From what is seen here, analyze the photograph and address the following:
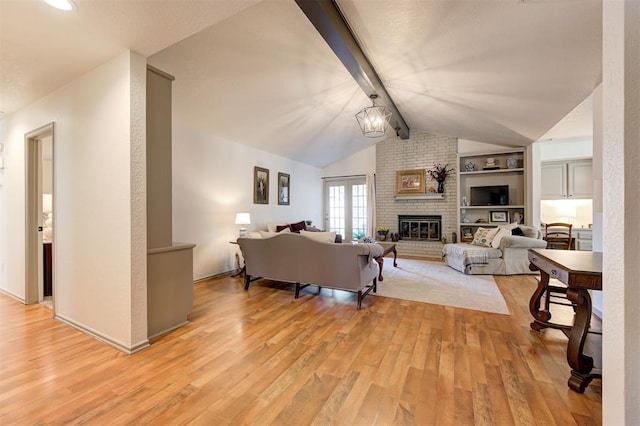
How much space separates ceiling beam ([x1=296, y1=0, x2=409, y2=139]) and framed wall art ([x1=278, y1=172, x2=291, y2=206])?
3.02 m

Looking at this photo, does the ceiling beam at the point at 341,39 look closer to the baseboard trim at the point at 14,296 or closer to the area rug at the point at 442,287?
the area rug at the point at 442,287

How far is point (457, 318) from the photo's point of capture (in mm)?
2707

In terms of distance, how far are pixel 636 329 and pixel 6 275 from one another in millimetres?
5862

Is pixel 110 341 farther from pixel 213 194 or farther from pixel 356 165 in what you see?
pixel 356 165

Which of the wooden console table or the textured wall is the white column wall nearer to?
the wooden console table

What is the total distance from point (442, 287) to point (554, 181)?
4.10 meters

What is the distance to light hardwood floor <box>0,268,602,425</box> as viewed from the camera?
141cm

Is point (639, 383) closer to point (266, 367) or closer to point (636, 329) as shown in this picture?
point (636, 329)

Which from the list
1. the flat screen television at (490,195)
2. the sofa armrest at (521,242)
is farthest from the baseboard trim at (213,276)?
the flat screen television at (490,195)

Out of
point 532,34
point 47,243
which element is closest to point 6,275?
point 47,243

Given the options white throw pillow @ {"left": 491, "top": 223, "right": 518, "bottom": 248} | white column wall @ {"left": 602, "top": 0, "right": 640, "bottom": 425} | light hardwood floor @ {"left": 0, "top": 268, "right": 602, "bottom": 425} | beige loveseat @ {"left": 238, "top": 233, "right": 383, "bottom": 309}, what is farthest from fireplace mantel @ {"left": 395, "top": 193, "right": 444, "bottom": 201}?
white column wall @ {"left": 602, "top": 0, "right": 640, "bottom": 425}

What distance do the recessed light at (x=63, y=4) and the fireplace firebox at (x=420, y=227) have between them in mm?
6577

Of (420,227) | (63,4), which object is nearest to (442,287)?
(420,227)

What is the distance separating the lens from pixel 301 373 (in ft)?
5.83
